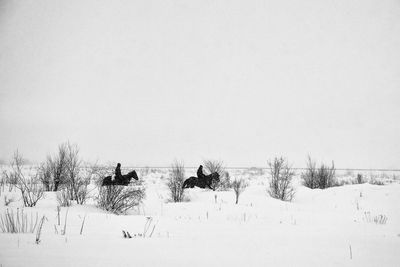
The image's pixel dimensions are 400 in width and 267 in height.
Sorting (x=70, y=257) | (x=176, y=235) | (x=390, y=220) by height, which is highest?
(x=70, y=257)

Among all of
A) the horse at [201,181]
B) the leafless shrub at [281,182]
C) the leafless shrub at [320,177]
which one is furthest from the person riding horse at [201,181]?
the leafless shrub at [320,177]

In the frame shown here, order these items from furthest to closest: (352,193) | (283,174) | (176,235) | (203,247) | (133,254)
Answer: (283,174) < (352,193) < (176,235) < (203,247) < (133,254)

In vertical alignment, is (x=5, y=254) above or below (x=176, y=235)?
above

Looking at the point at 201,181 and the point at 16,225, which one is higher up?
the point at 16,225

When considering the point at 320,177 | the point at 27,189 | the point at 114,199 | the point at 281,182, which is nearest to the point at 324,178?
the point at 320,177

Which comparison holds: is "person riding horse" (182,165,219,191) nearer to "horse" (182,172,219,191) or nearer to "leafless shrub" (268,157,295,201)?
"horse" (182,172,219,191)

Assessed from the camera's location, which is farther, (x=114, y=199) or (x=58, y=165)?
(x=58, y=165)

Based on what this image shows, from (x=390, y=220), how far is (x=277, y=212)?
144 inches

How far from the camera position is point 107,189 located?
29.5 feet

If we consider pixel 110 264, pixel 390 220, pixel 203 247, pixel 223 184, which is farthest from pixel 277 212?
pixel 223 184

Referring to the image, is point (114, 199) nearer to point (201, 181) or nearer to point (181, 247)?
point (181, 247)

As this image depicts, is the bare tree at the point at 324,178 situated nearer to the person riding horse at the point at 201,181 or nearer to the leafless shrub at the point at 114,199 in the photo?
the person riding horse at the point at 201,181

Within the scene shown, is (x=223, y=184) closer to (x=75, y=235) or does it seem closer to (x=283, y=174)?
(x=283, y=174)

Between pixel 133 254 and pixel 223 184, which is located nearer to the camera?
pixel 133 254
